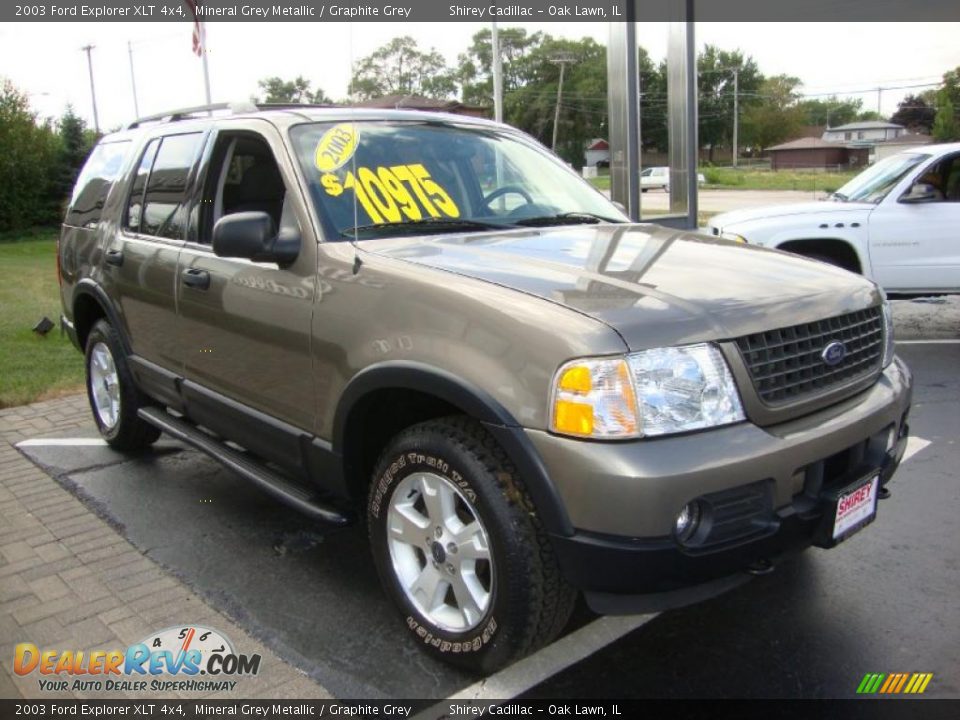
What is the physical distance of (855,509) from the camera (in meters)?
2.75

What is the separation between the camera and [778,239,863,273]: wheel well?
8.06m

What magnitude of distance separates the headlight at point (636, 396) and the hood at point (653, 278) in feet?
0.19

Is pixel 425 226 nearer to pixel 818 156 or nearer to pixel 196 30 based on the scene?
pixel 196 30

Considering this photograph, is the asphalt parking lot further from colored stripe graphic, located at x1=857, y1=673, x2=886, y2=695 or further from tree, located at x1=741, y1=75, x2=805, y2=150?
tree, located at x1=741, y1=75, x2=805, y2=150

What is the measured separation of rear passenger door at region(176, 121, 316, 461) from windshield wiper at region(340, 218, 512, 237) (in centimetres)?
20

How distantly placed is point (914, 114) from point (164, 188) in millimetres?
109014

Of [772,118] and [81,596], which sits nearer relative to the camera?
[81,596]

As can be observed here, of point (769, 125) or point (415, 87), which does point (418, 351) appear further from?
point (769, 125)

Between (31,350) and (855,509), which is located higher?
(855,509)

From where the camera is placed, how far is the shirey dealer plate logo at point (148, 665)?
2873mm

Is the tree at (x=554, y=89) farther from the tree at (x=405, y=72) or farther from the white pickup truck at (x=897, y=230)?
the white pickup truck at (x=897, y=230)

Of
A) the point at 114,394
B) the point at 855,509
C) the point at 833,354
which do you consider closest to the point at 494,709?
the point at 855,509

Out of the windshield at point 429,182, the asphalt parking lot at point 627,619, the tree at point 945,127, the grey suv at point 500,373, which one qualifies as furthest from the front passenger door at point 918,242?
the tree at point 945,127

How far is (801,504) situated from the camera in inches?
101
